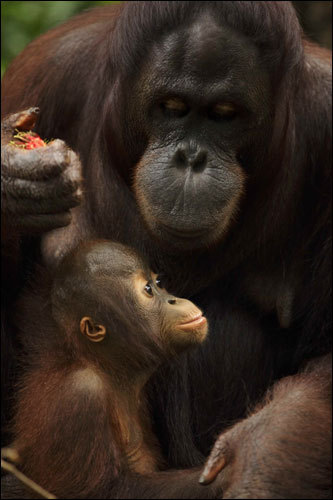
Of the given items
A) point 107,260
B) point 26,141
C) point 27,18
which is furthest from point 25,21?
point 107,260

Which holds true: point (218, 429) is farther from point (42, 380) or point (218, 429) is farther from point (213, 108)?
point (213, 108)

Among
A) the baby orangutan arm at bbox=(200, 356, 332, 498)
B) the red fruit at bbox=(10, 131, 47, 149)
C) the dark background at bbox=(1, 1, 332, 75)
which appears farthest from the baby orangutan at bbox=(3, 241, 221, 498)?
the dark background at bbox=(1, 1, 332, 75)

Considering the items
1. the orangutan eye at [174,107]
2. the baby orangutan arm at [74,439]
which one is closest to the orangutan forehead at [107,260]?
the baby orangutan arm at [74,439]

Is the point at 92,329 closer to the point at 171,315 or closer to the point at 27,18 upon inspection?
the point at 171,315

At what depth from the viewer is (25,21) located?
6.02m

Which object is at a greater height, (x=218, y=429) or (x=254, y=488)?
(x=254, y=488)

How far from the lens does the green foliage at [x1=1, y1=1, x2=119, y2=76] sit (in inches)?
236

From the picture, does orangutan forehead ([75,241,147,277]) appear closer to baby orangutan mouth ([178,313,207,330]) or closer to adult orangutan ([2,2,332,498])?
adult orangutan ([2,2,332,498])

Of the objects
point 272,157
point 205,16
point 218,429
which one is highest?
point 205,16

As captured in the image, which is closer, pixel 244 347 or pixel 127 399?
pixel 127 399

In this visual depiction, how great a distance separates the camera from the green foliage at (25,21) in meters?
5.99

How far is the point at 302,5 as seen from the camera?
7391mm

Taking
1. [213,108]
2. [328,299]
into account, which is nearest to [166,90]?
[213,108]

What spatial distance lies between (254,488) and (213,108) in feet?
4.43
